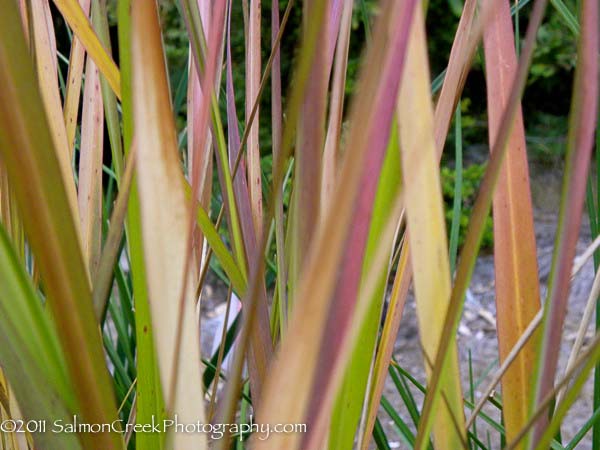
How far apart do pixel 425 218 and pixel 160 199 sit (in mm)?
99

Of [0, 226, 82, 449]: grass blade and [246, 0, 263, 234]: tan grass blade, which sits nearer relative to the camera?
[0, 226, 82, 449]: grass blade

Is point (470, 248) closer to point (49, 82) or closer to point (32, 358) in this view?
point (32, 358)

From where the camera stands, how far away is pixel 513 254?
→ 32cm

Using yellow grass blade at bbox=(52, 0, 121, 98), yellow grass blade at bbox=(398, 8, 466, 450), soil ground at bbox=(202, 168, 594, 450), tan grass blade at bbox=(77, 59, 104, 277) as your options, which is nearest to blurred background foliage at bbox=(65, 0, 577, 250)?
soil ground at bbox=(202, 168, 594, 450)

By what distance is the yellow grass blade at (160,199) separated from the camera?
218 millimetres

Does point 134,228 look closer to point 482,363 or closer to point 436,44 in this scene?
point 482,363

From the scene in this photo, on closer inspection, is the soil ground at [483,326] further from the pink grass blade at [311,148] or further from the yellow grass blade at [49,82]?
the pink grass blade at [311,148]

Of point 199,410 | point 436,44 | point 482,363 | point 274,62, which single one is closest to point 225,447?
point 199,410

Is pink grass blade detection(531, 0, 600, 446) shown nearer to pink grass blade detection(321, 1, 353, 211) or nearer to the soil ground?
pink grass blade detection(321, 1, 353, 211)

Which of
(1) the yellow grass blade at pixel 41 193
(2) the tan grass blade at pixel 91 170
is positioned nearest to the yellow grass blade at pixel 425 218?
(1) the yellow grass blade at pixel 41 193

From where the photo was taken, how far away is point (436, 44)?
8.90 ft

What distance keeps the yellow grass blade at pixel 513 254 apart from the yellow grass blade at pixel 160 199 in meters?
0.15

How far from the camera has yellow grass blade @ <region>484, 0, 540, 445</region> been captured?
31cm

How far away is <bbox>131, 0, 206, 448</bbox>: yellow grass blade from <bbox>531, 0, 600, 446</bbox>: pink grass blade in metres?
0.11
